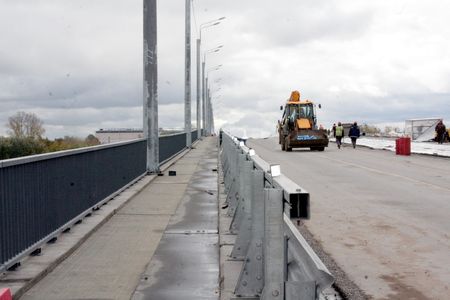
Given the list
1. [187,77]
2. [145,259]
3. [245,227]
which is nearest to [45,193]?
[145,259]

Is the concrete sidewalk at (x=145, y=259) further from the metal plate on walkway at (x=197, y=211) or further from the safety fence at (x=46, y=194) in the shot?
the safety fence at (x=46, y=194)

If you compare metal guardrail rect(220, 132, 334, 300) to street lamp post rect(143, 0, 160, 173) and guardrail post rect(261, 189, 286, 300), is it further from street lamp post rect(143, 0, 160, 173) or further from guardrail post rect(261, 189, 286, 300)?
street lamp post rect(143, 0, 160, 173)

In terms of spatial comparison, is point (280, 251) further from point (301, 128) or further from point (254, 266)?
point (301, 128)

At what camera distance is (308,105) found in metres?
39.2

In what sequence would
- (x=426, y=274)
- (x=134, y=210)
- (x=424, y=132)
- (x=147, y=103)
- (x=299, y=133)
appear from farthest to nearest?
(x=424, y=132) → (x=299, y=133) → (x=147, y=103) → (x=134, y=210) → (x=426, y=274)

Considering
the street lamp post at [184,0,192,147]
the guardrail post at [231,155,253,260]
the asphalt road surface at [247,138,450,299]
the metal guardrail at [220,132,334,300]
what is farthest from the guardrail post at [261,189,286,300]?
the street lamp post at [184,0,192,147]

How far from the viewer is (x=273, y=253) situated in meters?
4.57

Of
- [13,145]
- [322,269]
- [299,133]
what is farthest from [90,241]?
[299,133]

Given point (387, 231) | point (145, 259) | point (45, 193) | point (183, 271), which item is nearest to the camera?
point (183, 271)

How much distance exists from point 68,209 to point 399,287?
15.8ft

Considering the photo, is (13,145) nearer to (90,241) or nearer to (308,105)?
(90,241)

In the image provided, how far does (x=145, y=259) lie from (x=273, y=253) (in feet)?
12.0

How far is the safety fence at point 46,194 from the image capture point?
6.71 meters

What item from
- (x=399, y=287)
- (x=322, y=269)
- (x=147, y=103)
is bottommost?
A: (x=399, y=287)
